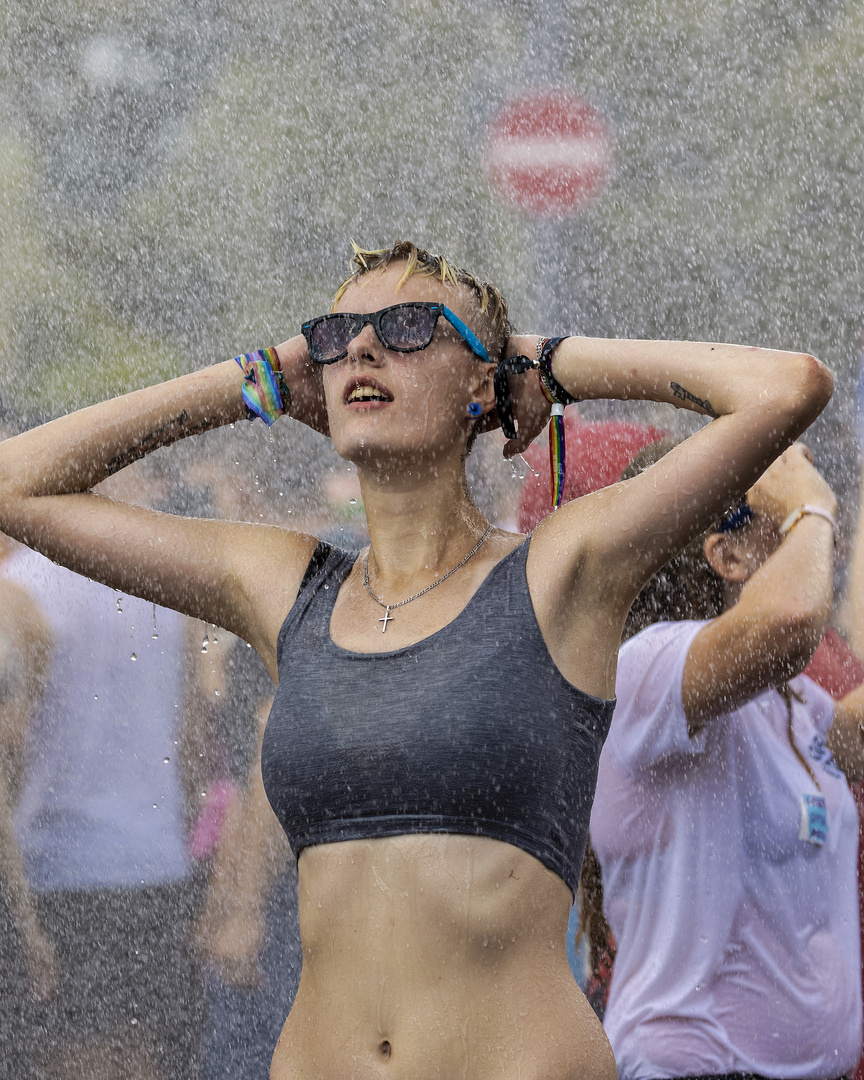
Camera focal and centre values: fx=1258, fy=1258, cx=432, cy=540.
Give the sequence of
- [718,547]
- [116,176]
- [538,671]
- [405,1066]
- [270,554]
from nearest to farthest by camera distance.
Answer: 1. [405,1066]
2. [538,671]
3. [270,554]
4. [718,547]
5. [116,176]

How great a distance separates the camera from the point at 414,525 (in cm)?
193

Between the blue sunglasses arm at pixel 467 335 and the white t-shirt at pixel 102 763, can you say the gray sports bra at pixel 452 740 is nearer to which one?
the blue sunglasses arm at pixel 467 335

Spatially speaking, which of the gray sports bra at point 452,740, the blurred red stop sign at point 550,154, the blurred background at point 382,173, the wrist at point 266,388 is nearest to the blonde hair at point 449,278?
the wrist at point 266,388

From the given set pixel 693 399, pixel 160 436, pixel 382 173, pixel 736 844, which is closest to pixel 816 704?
pixel 736 844

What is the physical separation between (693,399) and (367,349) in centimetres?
48

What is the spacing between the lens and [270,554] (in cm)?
200

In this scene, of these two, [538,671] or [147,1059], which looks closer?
[538,671]

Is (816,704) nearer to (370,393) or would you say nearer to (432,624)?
(432,624)

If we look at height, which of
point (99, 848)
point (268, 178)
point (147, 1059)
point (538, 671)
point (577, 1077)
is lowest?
point (147, 1059)

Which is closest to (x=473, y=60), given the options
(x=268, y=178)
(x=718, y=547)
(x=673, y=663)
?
(x=268, y=178)

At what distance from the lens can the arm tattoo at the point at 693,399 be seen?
5.65ft

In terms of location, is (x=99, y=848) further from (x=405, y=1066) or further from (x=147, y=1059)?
(x=405, y=1066)

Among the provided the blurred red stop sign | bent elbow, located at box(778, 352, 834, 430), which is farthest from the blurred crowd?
bent elbow, located at box(778, 352, 834, 430)

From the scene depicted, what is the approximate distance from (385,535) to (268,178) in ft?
11.5
